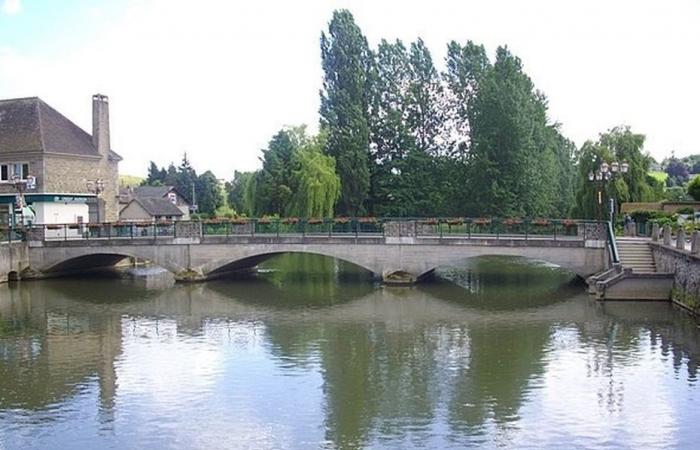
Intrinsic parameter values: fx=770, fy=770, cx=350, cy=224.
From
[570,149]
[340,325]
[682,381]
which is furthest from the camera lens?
[570,149]

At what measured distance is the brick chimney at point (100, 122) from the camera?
51344mm

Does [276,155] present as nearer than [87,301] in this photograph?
No

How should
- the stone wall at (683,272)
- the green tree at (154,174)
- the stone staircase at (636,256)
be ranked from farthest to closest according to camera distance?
the green tree at (154,174) < the stone staircase at (636,256) < the stone wall at (683,272)

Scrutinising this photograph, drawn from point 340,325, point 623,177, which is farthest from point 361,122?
point 340,325

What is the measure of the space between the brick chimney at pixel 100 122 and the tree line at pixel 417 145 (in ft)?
33.3

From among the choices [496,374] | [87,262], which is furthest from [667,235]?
[87,262]

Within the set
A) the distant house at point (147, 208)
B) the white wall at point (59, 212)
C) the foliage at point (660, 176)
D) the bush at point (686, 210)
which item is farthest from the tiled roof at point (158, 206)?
the bush at point (686, 210)

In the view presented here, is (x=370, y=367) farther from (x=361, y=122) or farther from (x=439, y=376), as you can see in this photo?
(x=361, y=122)

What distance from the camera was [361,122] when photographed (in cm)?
5409

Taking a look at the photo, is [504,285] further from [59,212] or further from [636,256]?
[59,212]

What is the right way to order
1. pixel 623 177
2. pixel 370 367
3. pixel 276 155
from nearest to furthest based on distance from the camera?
pixel 370 367 → pixel 623 177 → pixel 276 155

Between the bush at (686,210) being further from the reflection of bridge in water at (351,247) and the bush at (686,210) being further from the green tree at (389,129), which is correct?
the green tree at (389,129)

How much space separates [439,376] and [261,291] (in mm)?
18319

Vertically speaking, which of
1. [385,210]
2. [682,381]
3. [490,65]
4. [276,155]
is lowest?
[682,381]
